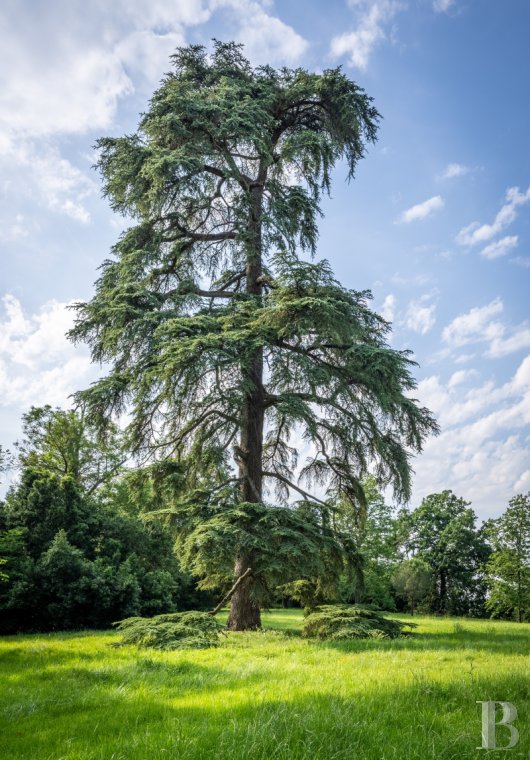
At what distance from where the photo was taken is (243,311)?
524 inches

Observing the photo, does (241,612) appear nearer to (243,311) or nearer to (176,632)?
(176,632)

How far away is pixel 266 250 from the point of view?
15914mm

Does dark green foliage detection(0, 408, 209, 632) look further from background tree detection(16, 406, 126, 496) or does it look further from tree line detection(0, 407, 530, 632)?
background tree detection(16, 406, 126, 496)

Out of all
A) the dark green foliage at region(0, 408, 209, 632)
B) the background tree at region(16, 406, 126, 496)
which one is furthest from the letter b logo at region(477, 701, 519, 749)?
the background tree at region(16, 406, 126, 496)

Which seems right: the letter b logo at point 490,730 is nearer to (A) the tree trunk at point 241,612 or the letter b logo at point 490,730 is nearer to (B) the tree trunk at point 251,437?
(B) the tree trunk at point 251,437

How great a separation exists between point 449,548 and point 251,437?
36.7 m

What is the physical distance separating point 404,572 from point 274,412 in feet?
85.3

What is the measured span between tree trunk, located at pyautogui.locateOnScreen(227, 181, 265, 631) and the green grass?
490 cm

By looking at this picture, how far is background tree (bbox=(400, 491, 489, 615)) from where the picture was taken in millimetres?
42594

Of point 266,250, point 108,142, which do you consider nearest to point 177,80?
point 108,142

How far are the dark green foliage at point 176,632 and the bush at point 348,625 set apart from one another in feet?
7.32

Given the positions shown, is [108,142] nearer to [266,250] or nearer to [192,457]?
[266,250]

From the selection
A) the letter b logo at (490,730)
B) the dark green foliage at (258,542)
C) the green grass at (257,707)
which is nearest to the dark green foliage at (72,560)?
the dark green foliage at (258,542)

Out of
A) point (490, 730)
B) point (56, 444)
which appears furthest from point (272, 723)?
point (56, 444)
